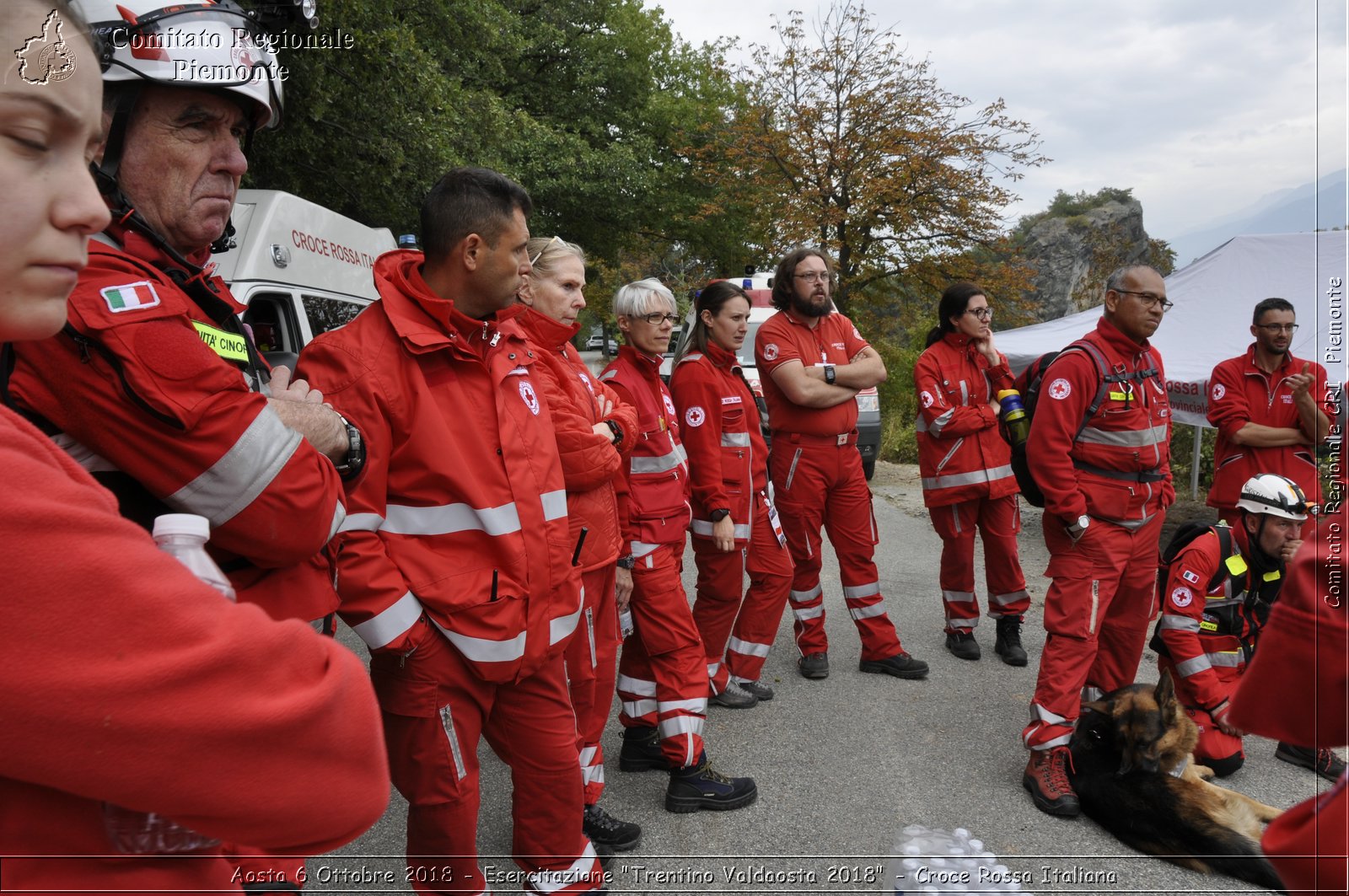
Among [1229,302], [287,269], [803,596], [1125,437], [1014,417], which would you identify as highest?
[287,269]

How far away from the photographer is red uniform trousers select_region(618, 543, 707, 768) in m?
3.72

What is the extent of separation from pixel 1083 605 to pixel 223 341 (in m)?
3.75

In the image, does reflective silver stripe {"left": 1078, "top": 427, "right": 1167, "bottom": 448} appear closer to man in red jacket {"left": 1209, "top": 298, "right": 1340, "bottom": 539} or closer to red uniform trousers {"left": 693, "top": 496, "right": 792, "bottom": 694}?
red uniform trousers {"left": 693, "top": 496, "right": 792, "bottom": 694}

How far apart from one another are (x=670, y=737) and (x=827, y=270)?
308 cm

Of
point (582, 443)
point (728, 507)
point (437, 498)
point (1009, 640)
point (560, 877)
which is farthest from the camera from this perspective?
point (1009, 640)

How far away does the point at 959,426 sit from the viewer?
5.40m

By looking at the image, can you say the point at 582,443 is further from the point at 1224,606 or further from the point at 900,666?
the point at 1224,606

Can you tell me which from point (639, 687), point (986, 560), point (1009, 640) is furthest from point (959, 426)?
point (639, 687)

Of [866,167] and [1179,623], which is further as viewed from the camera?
[866,167]

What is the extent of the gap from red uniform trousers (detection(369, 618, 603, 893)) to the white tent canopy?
6.00 metres

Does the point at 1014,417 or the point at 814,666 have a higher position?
the point at 1014,417

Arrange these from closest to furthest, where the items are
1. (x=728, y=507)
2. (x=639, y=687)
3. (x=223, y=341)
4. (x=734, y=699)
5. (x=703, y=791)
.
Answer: (x=223, y=341)
(x=703, y=791)
(x=639, y=687)
(x=728, y=507)
(x=734, y=699)

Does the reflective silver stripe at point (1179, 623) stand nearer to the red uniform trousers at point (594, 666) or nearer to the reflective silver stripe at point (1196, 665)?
the reflective silver stripe at point (1196, 665)

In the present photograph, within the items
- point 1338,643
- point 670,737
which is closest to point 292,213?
point 670,737
